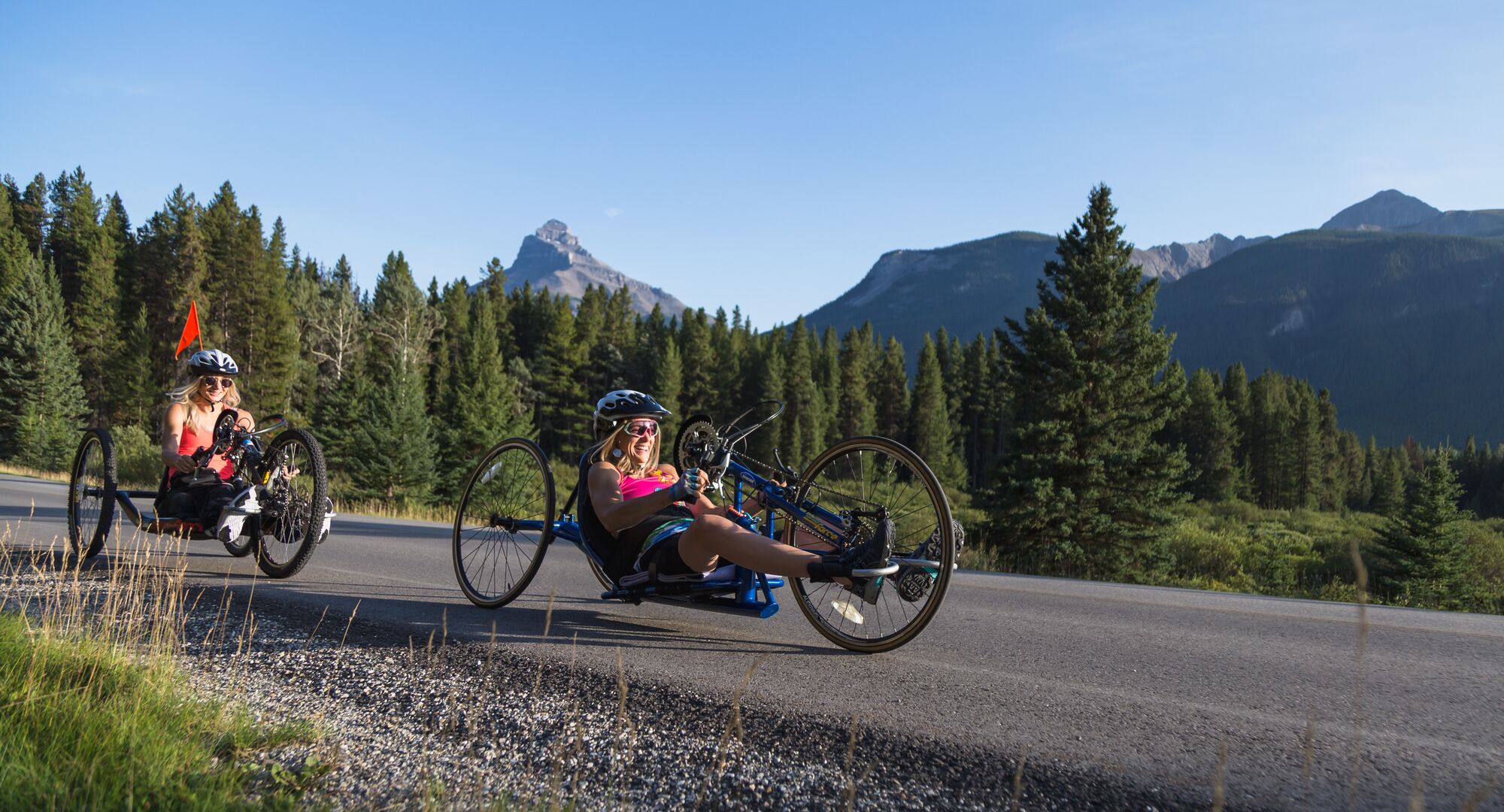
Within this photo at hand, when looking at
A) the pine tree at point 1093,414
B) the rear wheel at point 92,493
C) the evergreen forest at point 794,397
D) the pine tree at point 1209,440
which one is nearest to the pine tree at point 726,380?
the evergreen forest at point 794,397

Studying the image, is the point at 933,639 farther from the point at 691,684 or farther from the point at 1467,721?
the point at 1467,721

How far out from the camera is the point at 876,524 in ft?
13.2

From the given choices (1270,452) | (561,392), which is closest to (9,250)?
(561,392)

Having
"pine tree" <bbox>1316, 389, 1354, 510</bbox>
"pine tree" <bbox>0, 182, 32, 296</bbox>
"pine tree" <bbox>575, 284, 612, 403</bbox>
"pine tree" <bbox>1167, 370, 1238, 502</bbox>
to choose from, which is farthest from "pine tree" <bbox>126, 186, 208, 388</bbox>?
"pine tree" <bbox>1316, 389, 1354, 510</bbox>

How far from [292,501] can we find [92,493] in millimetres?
1997

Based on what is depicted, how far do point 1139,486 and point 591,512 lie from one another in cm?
2796

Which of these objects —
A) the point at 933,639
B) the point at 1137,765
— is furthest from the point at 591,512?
the point at 1137,765

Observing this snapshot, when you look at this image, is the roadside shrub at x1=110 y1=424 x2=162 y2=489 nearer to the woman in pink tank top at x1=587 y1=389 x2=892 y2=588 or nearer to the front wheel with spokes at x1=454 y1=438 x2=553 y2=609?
the front wheel with spokes at x1=454 y1=438 x2=553 y2=609

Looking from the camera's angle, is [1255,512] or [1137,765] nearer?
[1137,765]

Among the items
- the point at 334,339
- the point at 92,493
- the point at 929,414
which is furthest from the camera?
the point at 929,414

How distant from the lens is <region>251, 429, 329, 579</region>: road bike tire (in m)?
6.25

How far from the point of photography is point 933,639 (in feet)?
15.3

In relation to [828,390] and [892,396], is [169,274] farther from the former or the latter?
[892,396]

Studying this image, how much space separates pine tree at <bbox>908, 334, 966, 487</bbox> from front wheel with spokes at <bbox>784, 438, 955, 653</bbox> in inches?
3588
